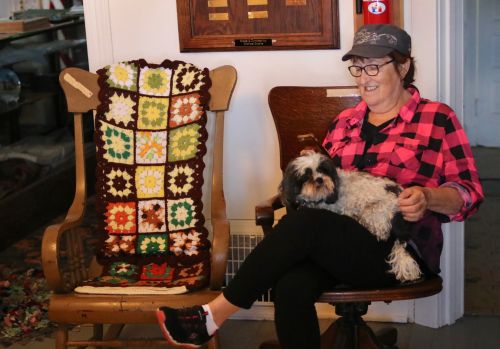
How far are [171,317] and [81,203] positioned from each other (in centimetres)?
72

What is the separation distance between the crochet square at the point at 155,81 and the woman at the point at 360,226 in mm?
758

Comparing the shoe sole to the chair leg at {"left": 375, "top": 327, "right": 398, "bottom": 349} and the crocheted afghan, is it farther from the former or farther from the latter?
the chair leg at {"left": 375, "top": 327, "right": 398, "bottom": 349}

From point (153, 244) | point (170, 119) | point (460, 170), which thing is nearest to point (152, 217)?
point (153, 244)

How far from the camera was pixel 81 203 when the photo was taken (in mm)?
3170

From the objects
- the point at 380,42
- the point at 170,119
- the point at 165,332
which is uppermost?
the point at 380,42

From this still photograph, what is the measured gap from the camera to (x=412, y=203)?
2.53m

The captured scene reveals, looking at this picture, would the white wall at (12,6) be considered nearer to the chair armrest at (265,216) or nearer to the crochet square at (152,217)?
the crochet square at (152,217)

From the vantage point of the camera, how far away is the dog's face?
8.37 feet

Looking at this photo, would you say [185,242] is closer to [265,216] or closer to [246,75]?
[265,216]

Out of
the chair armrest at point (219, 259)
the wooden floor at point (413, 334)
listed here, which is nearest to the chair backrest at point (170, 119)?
the chair armrest at point (219, 259)

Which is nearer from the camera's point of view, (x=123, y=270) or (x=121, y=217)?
(x=123, y=270)

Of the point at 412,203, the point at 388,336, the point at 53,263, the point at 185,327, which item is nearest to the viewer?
the point at 412,203

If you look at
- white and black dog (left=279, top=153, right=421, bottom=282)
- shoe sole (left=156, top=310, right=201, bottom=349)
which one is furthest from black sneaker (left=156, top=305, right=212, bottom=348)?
white and black dog (left=279, top=153, right=421, bottom=282)

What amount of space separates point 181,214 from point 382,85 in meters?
0.90
